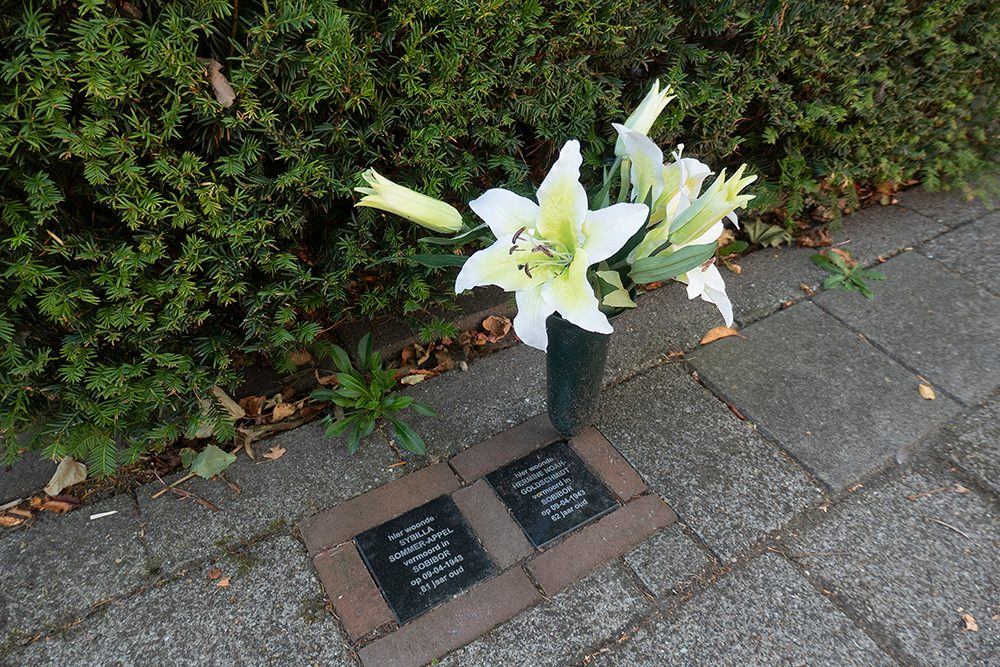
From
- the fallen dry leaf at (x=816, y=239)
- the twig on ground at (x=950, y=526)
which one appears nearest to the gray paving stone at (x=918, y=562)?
the twig on ground at (x=950, y=526)

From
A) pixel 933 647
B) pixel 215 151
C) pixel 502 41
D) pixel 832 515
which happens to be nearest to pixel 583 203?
pixel 502 41

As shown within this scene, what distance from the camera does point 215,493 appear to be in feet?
7.31

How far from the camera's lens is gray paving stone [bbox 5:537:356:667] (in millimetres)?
1804

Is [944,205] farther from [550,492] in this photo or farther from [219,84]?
[219,84]

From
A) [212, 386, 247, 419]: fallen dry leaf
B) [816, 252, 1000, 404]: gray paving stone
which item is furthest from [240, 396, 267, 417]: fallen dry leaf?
[816, 252, 1000, 404]: gray paving stone

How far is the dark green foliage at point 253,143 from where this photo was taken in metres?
1.69

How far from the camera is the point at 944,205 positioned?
3.69m

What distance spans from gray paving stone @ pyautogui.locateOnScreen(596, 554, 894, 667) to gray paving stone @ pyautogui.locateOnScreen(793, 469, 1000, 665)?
0.33ft

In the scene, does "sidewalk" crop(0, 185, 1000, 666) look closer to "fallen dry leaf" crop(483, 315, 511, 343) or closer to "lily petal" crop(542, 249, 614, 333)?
"fallen dry leaf" crop(483, 315, 511, 343)

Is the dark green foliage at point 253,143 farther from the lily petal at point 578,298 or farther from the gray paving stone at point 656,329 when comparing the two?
the lily petal at point 578,298

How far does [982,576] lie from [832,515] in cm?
44

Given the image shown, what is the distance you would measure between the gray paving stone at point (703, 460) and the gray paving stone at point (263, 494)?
0.89 metres

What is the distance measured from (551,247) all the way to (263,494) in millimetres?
1381

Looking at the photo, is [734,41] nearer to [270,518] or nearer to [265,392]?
[265,392]
